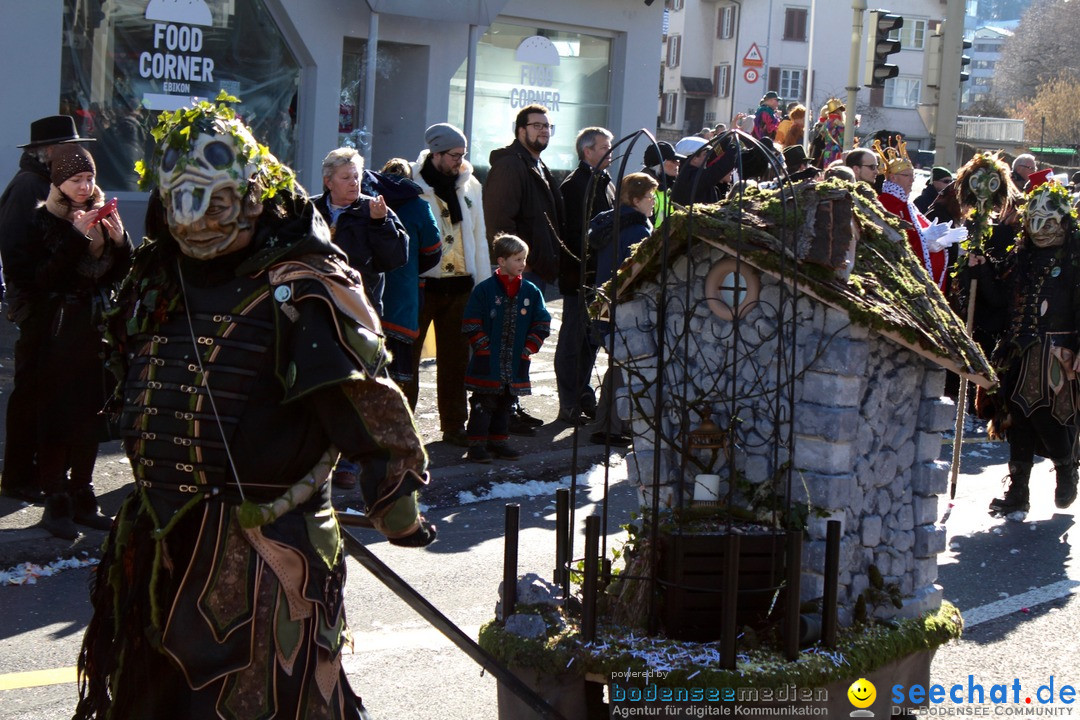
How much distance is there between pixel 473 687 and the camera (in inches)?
213

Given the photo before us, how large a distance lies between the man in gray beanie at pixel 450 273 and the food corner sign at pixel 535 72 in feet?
26.6

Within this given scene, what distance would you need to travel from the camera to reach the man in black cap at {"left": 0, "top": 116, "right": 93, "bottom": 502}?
6.74m

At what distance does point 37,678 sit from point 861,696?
121 inches

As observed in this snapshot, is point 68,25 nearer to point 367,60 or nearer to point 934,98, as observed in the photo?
point 367,60

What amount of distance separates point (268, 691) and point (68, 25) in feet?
36.2

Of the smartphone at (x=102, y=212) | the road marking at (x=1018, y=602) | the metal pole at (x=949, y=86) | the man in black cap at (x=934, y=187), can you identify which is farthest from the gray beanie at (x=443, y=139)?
the metal pole at (x=949, y=86)

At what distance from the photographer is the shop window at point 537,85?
663 inches

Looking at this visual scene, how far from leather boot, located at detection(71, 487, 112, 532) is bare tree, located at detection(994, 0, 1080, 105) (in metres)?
63.7

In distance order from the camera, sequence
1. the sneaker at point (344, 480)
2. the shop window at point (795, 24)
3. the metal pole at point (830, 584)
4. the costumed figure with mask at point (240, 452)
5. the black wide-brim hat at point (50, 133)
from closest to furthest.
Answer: the costumed figure with mask at point (240, 452)
the metal pole at point (830, 584)
the black wide-brim hat at point (50, 133)
the sneaker at point (344, 480)
the shop window at point (795, 24)

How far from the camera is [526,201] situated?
32.2 feet

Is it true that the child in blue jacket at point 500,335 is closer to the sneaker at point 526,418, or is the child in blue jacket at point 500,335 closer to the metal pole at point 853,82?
the sneaker at point 526,418

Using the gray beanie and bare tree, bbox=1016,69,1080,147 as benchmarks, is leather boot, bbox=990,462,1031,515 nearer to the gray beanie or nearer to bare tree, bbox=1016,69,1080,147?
the gray beanie

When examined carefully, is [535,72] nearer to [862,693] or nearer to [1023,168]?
[1023,168]

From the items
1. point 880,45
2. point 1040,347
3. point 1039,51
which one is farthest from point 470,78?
point 1039,51
